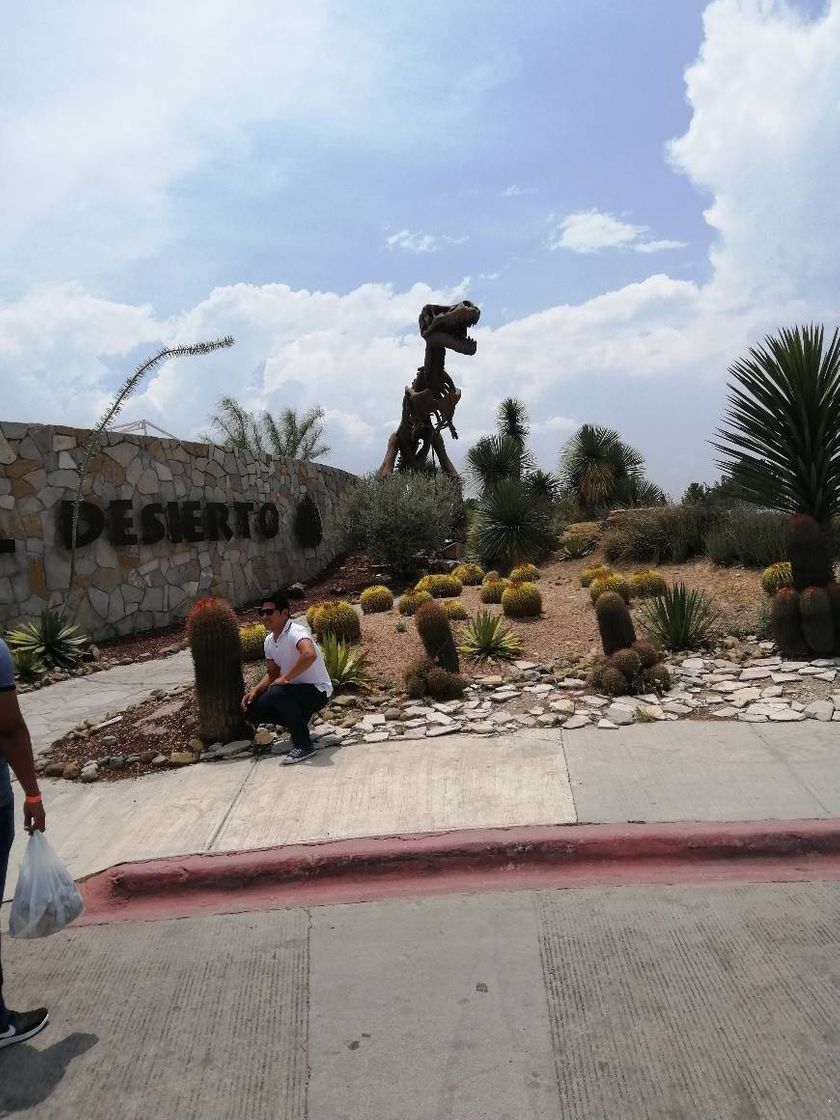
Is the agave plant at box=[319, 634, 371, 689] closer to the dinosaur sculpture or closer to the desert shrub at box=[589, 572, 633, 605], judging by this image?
the desert shrub at box=[589, 572, 633, 605]

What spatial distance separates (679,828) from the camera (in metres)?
4.59

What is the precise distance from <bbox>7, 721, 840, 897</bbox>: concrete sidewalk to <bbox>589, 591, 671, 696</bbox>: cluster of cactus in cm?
91

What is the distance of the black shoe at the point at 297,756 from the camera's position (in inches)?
242

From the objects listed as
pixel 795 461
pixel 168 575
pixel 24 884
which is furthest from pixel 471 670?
pixel 168 575

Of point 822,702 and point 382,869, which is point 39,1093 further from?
point 822,702

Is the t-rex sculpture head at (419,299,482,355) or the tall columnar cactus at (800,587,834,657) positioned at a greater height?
the t-rex sculpture head at (419,299,482,355)

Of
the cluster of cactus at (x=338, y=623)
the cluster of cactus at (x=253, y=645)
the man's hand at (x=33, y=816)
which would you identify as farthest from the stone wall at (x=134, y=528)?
the man's hand at (x=33, y=816)

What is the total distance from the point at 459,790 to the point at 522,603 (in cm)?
576

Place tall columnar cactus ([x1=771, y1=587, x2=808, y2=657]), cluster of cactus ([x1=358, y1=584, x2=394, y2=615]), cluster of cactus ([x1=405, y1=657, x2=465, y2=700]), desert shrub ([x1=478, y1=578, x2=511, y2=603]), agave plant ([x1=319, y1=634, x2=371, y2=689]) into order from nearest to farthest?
1. cluster of cactus ([x1=405, y1=657, x2=465, y2=700])
2. tall columnar cactus ([x1=771, y1=587, x2=808, y2=657])
3. agave plant ([x1=319, y1=634, x2=371, y2=689])
4. desert shrub ([x1=478, y1=578, x2=511, y2=603])
5. cluster of cactus ([x1=358, y1=584, x2=394, y2=615])

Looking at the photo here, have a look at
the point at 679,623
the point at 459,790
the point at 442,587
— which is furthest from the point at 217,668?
the point at 442,587

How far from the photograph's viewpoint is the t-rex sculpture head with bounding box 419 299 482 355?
72.1 ft

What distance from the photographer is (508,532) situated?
16922 mm

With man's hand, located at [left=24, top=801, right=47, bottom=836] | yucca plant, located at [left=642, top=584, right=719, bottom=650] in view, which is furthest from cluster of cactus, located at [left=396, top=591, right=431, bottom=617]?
man's hand, located at [left=24, top=801, right=47, bottom=836]

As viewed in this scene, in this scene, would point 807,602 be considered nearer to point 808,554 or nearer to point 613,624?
point 808,554
